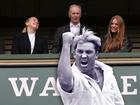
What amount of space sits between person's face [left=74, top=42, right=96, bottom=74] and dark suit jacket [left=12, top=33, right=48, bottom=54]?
90.2 inches

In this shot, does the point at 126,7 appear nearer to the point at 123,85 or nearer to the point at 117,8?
the point at 117,8

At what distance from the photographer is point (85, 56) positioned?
7957 millimetres

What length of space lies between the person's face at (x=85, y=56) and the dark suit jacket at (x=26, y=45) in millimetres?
2290

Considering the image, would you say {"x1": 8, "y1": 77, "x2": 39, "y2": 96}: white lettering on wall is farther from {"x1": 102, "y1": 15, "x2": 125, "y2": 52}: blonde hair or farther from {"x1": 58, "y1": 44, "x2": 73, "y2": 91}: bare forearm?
{"x1": 58, "y1": 44, "x2": 73, "y2": 91}: bare forearm

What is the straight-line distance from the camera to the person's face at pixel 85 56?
7.93 meters

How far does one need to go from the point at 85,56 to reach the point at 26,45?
2505mm

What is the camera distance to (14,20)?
1565cm

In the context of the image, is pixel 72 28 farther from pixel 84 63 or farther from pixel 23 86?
pixel 84 63

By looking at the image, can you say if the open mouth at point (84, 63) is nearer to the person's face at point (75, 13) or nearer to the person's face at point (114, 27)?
the person's face at point (114, 27)

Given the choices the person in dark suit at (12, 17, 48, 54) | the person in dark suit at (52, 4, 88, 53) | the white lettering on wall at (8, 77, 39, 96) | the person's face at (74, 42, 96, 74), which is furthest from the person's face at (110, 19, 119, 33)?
the person's face at (74, 42, 96, 74)

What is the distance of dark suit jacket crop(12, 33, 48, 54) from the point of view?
10.3 meters

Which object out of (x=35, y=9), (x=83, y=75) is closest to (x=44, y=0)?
(x=35, y=9)

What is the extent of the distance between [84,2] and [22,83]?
5.93 m

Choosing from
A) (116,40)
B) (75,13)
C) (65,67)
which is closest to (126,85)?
(116,40)
